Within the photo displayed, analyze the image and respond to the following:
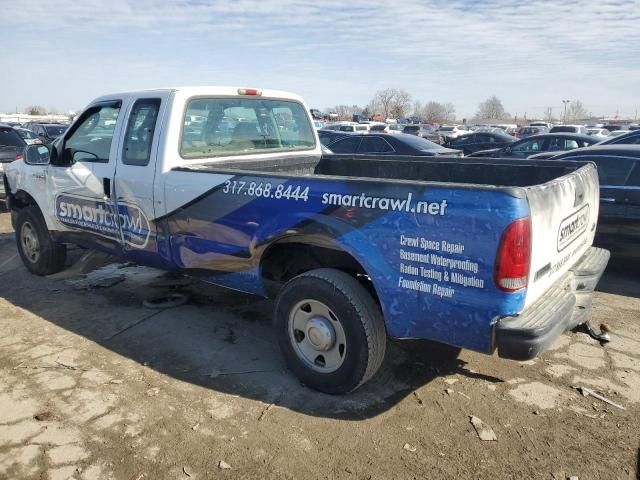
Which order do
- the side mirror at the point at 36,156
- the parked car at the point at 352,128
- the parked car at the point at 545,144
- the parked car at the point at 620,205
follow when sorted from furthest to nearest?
the parked car at the point at 352,128
the parked car at the point at 545,144
the parked car at the point at 620,205
the side mirror at the point at 36,156

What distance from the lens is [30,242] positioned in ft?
20.0

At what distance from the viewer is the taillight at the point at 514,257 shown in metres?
2.65

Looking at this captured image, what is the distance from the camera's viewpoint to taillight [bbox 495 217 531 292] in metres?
2.65

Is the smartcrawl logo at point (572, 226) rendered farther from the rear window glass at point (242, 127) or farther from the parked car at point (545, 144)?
the parked car at point (545, 144)

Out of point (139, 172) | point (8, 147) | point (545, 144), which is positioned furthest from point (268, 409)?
point (545, 144)

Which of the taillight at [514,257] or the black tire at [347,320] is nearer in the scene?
the taillight at [514,257]

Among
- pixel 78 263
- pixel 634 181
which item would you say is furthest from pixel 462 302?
pixel 78 263

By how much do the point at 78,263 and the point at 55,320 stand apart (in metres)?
1.95

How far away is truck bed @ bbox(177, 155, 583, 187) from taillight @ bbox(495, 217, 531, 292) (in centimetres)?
127

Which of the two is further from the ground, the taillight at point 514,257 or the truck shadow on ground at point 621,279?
the taillight at point 514,257

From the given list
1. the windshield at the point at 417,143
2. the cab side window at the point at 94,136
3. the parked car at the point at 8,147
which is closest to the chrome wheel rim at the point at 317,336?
the cab side window at the point at 94,136

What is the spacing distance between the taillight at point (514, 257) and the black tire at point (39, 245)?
4.98 metres

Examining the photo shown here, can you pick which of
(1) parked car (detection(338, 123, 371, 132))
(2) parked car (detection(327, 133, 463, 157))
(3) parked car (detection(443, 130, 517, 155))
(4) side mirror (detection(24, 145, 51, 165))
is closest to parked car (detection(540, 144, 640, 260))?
(2) parked car (detection(327, 133, 463, 157))

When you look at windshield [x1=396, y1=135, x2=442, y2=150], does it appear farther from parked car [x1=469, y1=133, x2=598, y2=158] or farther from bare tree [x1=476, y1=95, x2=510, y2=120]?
bare tree [x1=476, y1=95, x2=510, y2=120]
